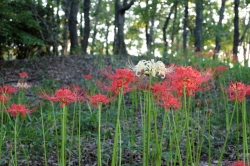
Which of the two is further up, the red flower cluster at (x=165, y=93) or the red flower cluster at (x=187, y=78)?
the red flower cluster at (x=187, y=78)

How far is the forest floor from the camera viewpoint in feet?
29.3

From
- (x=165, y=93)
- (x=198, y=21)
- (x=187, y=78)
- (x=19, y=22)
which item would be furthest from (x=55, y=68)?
(x=187, y=78)

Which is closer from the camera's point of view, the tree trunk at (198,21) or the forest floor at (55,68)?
the forest floor at (55,68)

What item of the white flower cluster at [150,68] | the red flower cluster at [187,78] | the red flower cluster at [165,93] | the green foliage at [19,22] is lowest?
the red flower cluster at [165,93]

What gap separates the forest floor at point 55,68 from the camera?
8.94 metres

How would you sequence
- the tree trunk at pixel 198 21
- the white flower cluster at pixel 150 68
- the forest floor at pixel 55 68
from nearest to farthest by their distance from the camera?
the white flower cluster at pixel 150 68 < the forest floor at pixel 55 68 < the tree trunk at pixel 198 21

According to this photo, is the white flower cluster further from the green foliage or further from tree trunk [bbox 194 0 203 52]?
tree trunk [bbox 194 0 203 52]

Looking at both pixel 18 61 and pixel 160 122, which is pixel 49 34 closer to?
pixel 18 61

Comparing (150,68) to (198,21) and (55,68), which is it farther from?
(198,21)

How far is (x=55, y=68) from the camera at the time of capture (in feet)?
32.6

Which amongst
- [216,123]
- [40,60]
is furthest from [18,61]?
[216,123]

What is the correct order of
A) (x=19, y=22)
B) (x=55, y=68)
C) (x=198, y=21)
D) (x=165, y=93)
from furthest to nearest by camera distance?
(x=198, y=21) < (x=19, y=22) < (x=55, y=68) < (x=165, y=93)

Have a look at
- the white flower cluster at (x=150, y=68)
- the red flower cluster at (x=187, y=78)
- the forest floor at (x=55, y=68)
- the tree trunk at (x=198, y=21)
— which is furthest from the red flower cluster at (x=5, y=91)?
the tree trunk at (x=198, y=21)

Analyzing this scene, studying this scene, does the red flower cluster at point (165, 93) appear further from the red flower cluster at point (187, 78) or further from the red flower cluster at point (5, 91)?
the red flower cluster at point (5, 91)
